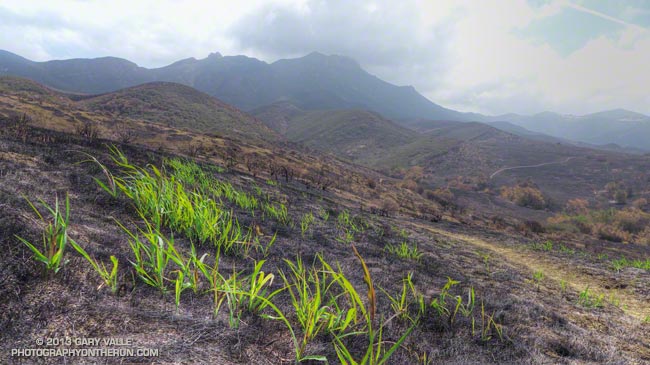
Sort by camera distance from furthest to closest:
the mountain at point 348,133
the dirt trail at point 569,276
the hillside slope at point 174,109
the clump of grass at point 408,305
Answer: the mountain at point 348,133
the hillside slope at point 174,109
the dirt trail at point 569,276
the clump of grass at point 408,305

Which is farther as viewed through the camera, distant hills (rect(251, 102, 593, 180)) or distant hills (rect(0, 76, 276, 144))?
distant hills (rect(251, 102, 593, 180))

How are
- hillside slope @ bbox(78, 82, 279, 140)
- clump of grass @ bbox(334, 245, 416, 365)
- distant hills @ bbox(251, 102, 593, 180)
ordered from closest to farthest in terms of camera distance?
clump of grass @ bbox(334, 245, 416, 365) → hillside slope @ bbox(78, 82, 279, 140) → distant hills @ bbox(251, 102, 593, 180)

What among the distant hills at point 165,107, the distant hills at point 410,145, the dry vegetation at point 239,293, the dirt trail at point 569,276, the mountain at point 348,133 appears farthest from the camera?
the mountain at point 348,133

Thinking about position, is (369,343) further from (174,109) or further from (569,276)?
(174,109)

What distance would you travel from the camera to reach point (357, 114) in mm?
93125

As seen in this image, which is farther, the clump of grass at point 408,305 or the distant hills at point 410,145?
the distant hills at point 410,145

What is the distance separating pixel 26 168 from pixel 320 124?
92663 millimetres

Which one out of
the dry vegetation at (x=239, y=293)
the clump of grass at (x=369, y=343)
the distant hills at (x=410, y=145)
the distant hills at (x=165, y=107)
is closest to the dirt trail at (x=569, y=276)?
A: the dry vegetation at (x=239, y=293)

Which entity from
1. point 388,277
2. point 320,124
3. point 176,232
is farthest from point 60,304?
point 320,124

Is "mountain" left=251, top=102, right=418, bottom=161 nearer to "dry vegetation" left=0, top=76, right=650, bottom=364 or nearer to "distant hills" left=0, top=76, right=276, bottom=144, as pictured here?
"distant hills" left=0, top=76, right=276, bottom=144

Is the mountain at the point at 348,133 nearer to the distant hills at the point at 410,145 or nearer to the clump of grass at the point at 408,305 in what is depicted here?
the distant hills at the point at 410,145

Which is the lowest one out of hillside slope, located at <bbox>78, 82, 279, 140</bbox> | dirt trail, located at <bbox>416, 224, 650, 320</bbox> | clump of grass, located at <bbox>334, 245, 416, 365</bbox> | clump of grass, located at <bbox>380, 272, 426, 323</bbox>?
dirt trail, located at <bbox>416, 224, 650, 320</bbox>

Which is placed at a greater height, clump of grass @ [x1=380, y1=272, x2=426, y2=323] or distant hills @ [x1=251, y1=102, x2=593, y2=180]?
distant hills @ [x1=251, y1=102, x2=593, y2=180]

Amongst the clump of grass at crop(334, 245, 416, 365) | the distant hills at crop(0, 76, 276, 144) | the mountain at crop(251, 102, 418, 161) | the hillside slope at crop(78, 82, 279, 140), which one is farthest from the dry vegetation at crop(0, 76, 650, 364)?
the mountain at crop(251, 102, 418, 161)
